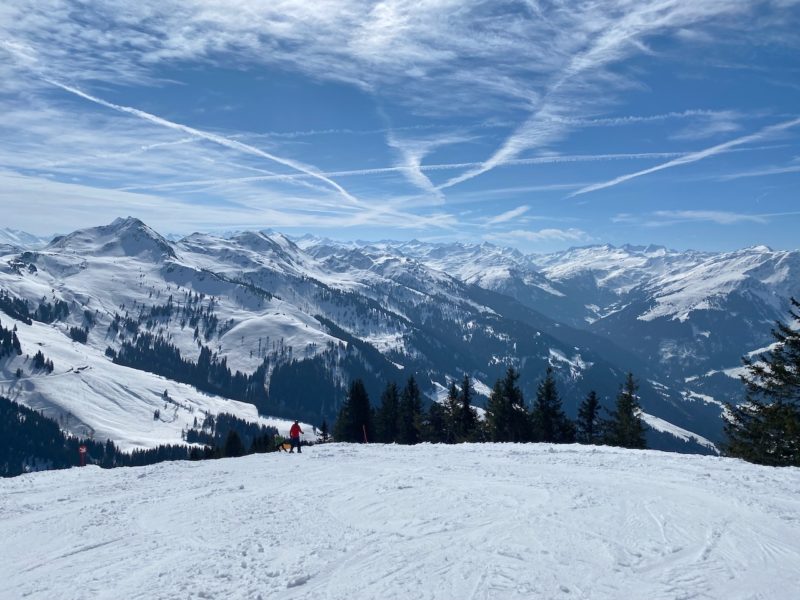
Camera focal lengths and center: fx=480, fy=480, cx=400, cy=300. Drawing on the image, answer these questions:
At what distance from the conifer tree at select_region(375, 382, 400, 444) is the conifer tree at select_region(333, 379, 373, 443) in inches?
126

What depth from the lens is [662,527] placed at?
39.3ft

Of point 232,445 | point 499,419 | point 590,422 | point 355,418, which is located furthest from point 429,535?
point 232,445

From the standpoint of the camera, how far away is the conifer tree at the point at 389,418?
6425 centimetres

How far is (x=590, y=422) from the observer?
54.5 meters

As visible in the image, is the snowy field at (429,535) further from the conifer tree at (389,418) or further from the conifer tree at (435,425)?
the conifer tree at (389,418)

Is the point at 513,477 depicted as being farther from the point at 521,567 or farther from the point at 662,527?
the point at 521,567

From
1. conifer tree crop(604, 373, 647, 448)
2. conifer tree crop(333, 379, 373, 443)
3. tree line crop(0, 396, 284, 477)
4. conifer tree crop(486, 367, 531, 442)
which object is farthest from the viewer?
tree line crop(0, 396, 284, 477)

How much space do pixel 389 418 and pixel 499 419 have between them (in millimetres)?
17222

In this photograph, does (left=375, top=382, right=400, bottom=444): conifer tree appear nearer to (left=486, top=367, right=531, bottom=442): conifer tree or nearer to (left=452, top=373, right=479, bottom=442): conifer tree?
(left=452, top=373, right=479, bottom=442): conifer tree

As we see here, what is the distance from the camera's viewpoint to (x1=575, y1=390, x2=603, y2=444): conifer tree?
54.1 m

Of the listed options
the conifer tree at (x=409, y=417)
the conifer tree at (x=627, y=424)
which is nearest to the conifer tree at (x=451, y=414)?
the conifer tree at (x=409, y=417)

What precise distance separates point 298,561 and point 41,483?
22008 mm

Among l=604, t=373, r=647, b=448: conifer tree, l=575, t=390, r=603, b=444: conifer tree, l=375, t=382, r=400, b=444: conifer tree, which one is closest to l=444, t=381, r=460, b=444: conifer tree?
l=375, t=382, r=400, b=444: conifer tree

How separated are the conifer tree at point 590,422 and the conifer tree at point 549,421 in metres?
1.72
